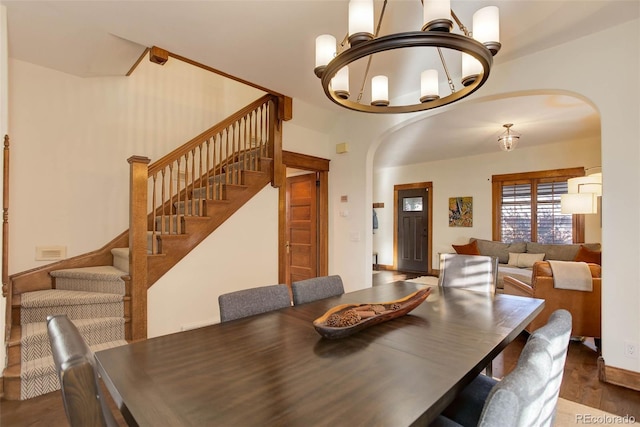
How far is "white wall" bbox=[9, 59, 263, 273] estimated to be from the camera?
3.08 meters

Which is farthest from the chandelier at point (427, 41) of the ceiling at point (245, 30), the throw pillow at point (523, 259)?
the throw pillow at point (523, 259)

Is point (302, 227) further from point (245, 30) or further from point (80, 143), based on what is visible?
point (245, 30)

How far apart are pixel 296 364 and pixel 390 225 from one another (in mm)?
7408

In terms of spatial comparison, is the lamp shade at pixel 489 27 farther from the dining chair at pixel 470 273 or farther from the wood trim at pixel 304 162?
the wood trim at pixel 304 162

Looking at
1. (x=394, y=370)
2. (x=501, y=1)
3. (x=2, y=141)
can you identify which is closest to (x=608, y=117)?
(x=501, y=1)

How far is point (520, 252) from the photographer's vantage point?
231 inches

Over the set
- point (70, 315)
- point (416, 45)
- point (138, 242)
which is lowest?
point (70, 315)

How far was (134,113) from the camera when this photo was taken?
3809mm

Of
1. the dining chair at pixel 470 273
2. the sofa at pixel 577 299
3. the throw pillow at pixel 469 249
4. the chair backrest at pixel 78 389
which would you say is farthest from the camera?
the throw pillow at pixel 469 249

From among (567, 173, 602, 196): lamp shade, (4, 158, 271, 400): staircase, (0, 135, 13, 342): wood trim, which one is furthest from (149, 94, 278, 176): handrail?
(567, 173, 602, 196): lamp shade

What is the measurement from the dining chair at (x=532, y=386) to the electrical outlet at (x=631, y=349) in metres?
1.90

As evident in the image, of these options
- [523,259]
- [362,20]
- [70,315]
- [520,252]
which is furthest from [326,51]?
[520,252]

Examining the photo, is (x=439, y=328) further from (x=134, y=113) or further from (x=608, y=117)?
(x=134, y=113)

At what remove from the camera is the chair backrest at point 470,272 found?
2502mm
